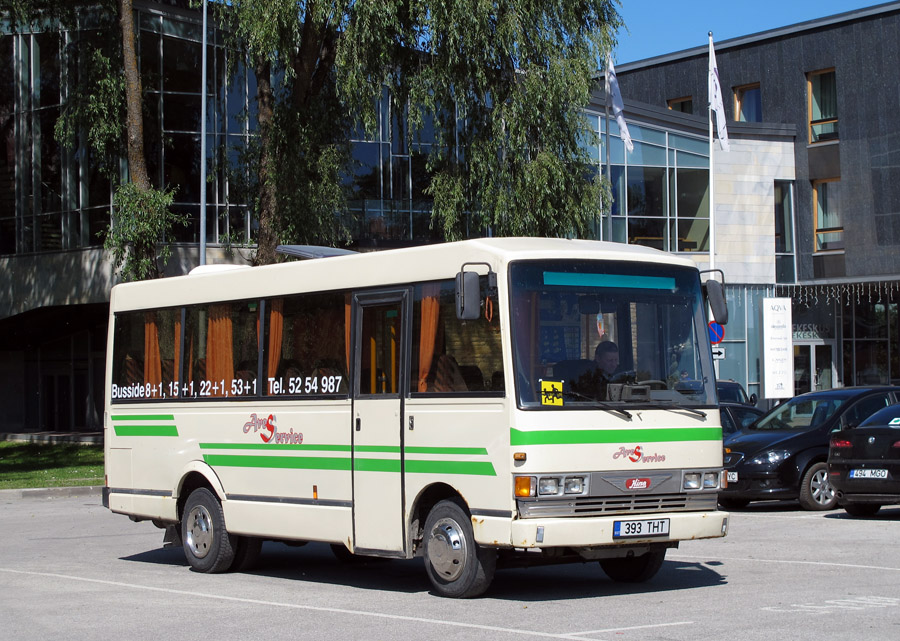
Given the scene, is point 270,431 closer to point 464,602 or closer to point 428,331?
point 428,331

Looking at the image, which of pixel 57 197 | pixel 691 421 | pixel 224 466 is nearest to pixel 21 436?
pixel 57 197

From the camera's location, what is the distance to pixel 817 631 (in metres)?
8.30

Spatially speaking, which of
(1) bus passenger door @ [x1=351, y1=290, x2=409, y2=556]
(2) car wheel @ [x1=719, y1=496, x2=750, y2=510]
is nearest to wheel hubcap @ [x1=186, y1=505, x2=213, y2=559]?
(1) bus passenger door @ [x1=351, y1=290, x2=409, y2=556]

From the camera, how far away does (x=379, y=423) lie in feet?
35.8

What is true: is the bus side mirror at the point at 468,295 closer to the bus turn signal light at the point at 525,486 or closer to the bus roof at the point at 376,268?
the bus roof at the point at 376,268

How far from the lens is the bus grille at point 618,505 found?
9578 millimetres

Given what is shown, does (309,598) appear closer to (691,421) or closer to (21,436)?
(691,421)

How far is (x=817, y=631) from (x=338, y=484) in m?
4.48

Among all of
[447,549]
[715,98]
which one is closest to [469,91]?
[447,549]

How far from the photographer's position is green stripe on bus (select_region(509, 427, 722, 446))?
9.60 metres

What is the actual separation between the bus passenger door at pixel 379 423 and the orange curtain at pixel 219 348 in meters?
2.01

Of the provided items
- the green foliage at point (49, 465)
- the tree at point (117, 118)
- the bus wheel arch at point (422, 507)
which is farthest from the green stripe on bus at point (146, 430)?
the tree at point (117, 118)

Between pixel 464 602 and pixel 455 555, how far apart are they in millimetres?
369

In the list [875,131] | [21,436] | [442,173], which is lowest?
[21,436]
